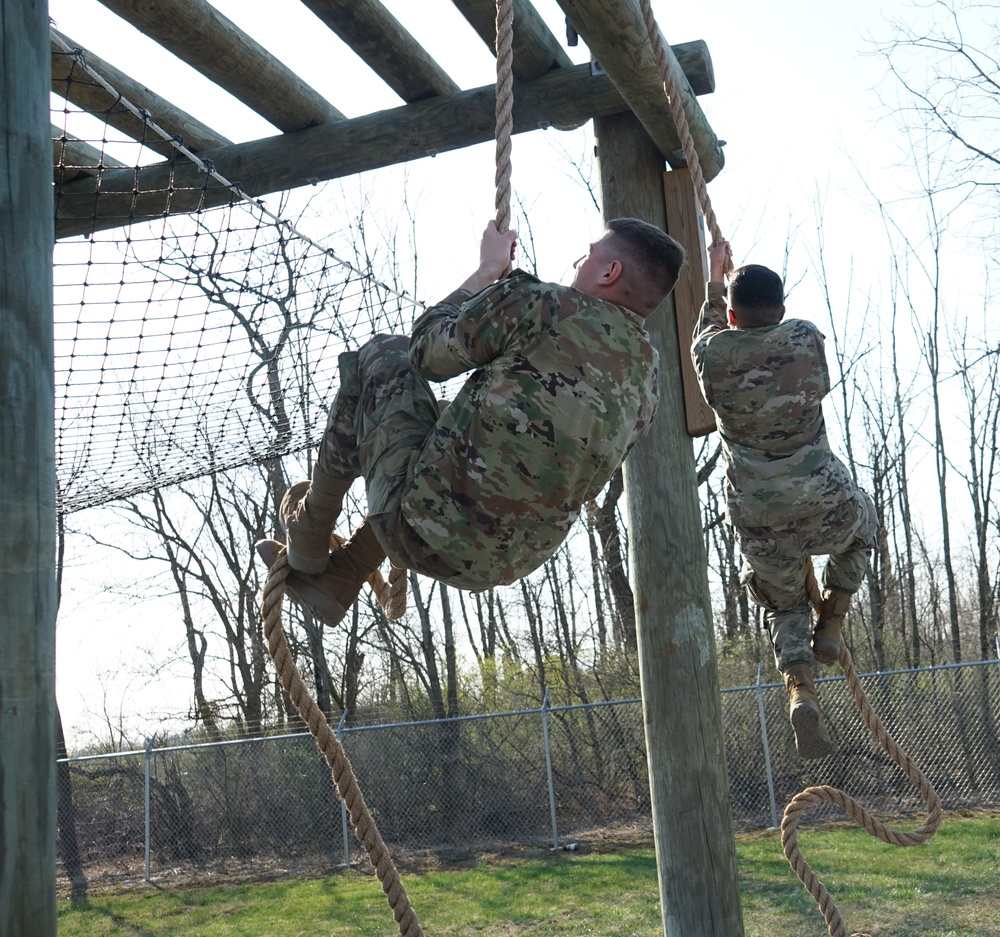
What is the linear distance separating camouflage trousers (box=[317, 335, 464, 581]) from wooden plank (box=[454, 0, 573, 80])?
1.59m

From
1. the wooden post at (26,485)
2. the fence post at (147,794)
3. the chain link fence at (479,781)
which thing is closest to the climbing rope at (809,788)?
the wooden post at (26,485)

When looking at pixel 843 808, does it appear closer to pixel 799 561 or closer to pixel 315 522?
pixel 799 561

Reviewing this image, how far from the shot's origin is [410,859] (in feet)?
37.8

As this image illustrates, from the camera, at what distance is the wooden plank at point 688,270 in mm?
3918

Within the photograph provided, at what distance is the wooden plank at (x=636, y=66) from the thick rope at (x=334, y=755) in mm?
1947

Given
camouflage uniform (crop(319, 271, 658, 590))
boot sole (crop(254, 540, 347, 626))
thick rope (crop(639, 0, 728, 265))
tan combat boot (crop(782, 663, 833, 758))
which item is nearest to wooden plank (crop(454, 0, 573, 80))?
thick rope (crop(639, 0, 728, 265))

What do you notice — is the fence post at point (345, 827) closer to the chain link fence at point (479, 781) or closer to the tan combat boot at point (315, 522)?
the chain link fence at point (479, 781)

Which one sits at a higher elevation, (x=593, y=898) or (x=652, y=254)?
(x=652, y=254)

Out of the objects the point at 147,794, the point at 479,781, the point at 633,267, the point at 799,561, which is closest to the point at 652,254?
the point at 633,267

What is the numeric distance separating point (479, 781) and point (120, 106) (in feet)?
31.3

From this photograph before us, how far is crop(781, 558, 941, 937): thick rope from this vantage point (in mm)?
3537

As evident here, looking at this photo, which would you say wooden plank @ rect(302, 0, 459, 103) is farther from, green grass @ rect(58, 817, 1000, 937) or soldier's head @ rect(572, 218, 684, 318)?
green grass @ rect(58, 817, 1000, 937)

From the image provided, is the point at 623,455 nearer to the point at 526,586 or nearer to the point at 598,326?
the point at 598,326

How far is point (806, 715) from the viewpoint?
145 inches
